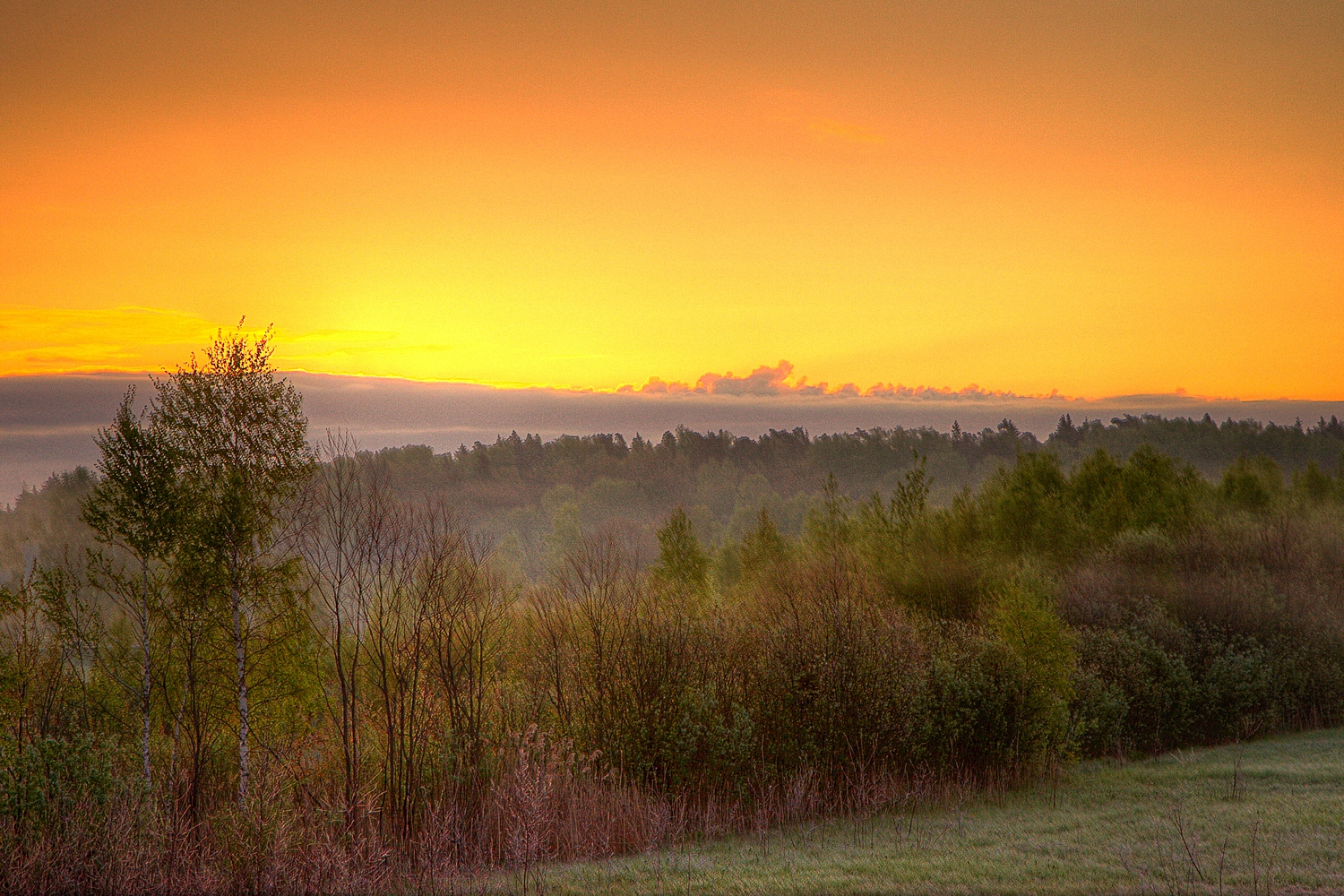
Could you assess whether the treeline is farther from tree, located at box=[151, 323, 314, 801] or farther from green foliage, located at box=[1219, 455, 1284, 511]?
green foliage, located at box=[1219, 455, 1284, 511]

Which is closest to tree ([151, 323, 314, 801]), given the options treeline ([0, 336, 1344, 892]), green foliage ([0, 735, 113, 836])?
treeline ([0, 336, 1344, 892])

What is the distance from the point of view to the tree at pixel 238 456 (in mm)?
19375

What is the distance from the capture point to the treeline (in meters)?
10.2

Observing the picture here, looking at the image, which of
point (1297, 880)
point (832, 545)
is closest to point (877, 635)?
point (1297, 880)

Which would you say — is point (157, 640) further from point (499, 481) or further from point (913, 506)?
point (499, 481)

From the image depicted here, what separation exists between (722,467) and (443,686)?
12269cm

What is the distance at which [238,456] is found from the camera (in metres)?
21.0

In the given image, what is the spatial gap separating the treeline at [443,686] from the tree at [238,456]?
0.07 meters

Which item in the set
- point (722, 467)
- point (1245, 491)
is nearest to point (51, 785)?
point (1245, 491)

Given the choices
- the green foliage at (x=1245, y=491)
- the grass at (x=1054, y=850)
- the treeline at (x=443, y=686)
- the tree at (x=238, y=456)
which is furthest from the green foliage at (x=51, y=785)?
the green foliage at (x=1245, y=491)

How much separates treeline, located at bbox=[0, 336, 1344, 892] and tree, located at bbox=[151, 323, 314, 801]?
0.07 metres

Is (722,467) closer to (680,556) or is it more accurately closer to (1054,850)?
(680,556)

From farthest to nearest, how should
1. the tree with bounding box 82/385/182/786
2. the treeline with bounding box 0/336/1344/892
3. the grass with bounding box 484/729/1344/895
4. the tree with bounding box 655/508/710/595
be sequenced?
the tree with bounding box 655/508/710/595 → the tree with bounding box 82/385/182/786 → the treeline with bounding box 0/336/1344/892 → the grass with bounding box 484/729/1344/895

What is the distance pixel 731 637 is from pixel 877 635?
3.30 m
